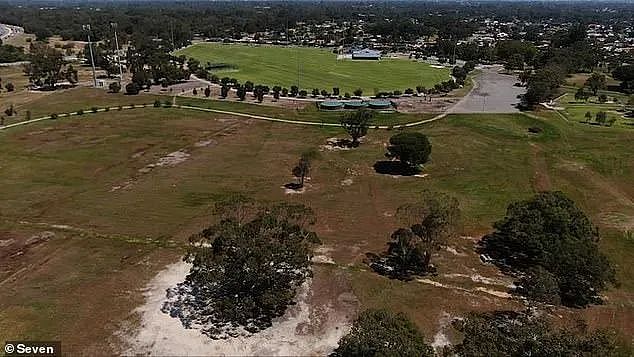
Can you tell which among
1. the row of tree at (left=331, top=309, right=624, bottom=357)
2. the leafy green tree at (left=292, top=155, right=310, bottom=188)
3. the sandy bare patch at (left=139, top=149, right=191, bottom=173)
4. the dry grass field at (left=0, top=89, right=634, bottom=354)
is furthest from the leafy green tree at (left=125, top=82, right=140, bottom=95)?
the row of tree at (left=331, top=309, right=624, bottom=357)

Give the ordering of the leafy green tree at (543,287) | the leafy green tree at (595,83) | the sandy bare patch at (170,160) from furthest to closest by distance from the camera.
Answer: the leafy green tree at (595,83) < the sandy bare patch at (170,160) < the leafy green tree at (543,287)

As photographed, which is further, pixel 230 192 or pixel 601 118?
pixel 601 118

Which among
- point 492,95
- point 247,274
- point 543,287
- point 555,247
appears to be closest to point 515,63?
point 492,95

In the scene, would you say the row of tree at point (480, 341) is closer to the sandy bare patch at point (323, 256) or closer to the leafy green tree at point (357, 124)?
the sandy bare patch at point (323, 256)

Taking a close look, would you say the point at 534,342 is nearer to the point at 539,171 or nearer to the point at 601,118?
the point at 539,171

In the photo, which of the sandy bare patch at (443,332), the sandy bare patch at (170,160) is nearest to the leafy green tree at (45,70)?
the sandy bare patch at (170,160)

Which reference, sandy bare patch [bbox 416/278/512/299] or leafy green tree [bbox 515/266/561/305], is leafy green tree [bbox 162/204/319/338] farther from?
leafy green tree [bbox 515/266/561/305]
